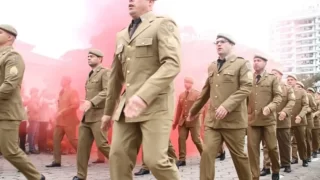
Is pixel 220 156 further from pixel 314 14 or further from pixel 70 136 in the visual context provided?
pixel 314 14

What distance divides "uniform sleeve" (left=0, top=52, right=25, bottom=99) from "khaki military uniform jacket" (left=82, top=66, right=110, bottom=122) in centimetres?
133

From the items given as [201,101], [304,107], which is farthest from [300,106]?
[201,101]

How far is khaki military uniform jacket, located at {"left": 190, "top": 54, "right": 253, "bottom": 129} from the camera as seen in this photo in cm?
530

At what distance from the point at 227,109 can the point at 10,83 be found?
2310 millimetres

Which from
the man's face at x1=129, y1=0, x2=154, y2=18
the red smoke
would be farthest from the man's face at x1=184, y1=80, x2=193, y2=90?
the man's face at x1=129, y1=0, x2=154, y2=18

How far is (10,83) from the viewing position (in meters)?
5.09

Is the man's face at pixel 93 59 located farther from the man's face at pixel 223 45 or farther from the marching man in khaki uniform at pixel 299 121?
the marching man in khaki uniform at pixel 299 121

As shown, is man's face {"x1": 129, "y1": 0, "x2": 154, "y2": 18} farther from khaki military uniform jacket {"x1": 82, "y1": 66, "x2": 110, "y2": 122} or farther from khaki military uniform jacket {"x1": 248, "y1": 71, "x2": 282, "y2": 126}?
khaki military uniform jacket {"x1": 248, "y1": 71, "x2": 282, "y2": 126}

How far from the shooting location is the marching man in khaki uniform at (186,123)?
945 cm

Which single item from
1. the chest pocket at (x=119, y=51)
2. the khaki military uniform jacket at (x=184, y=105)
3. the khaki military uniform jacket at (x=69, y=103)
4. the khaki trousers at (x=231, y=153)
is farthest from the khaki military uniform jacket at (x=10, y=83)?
the khaki military uniform jacket at (x=184, y=105)

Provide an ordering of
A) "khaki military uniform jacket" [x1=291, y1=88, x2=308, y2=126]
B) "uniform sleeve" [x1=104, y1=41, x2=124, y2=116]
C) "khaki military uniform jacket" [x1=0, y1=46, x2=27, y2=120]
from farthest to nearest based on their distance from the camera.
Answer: "khaki military uniform jacket" [x1=291, y1=88, x2=308, y2=126], "khaki military uniform jacket" [x1=0, y1=46, x2=27, y2=120], "uniform sleeve" [x1=104, y1=41, x2=124, y2=116]

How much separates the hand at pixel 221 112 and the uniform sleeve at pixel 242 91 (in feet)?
0.15

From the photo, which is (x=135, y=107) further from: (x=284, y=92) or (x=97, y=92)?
(x=284, y=92)

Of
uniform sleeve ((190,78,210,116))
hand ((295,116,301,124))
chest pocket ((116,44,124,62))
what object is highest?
chest pocket ((116,44,124,62))
